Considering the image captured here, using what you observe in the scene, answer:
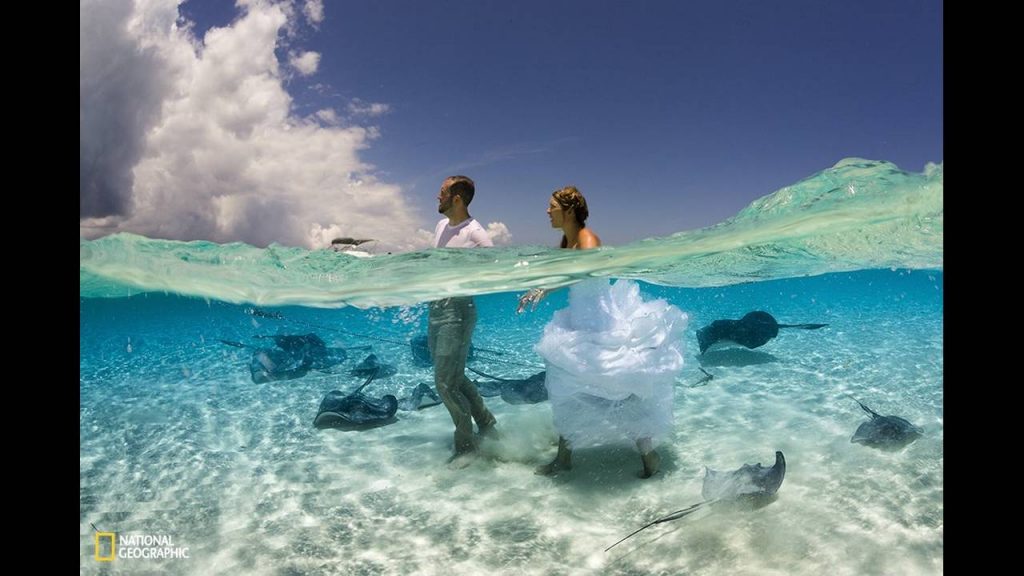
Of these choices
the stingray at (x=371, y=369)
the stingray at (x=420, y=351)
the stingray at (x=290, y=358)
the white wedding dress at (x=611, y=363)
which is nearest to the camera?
the white wedding dress at (x=611, y=363)

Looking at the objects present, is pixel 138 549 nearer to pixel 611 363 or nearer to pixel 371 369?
pixel 611 363

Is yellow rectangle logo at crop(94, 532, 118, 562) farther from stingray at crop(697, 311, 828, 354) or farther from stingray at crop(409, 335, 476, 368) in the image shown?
stingray at crop(697, 311, 828, 354)

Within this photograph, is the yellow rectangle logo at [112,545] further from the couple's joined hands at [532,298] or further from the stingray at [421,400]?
the stingray at [421,400]

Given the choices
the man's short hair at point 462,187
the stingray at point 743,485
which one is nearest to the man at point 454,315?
the man's short hair at point 462,187

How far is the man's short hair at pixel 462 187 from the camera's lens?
5832 mm

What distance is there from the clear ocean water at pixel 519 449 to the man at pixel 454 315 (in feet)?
3.03

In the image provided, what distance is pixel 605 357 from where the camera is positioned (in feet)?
16.1

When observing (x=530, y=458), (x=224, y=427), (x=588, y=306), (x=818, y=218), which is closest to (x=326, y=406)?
(x=224, y=427)

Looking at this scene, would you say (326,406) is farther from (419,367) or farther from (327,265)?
(419,367)

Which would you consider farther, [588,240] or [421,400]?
[421,400]

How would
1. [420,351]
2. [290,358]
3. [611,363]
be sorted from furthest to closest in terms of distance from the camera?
[420,351] → [290,358] → [611,363]

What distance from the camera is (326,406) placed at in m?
7.88

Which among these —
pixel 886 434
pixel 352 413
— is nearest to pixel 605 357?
pixel 886 434

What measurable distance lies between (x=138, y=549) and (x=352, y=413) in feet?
11.4
